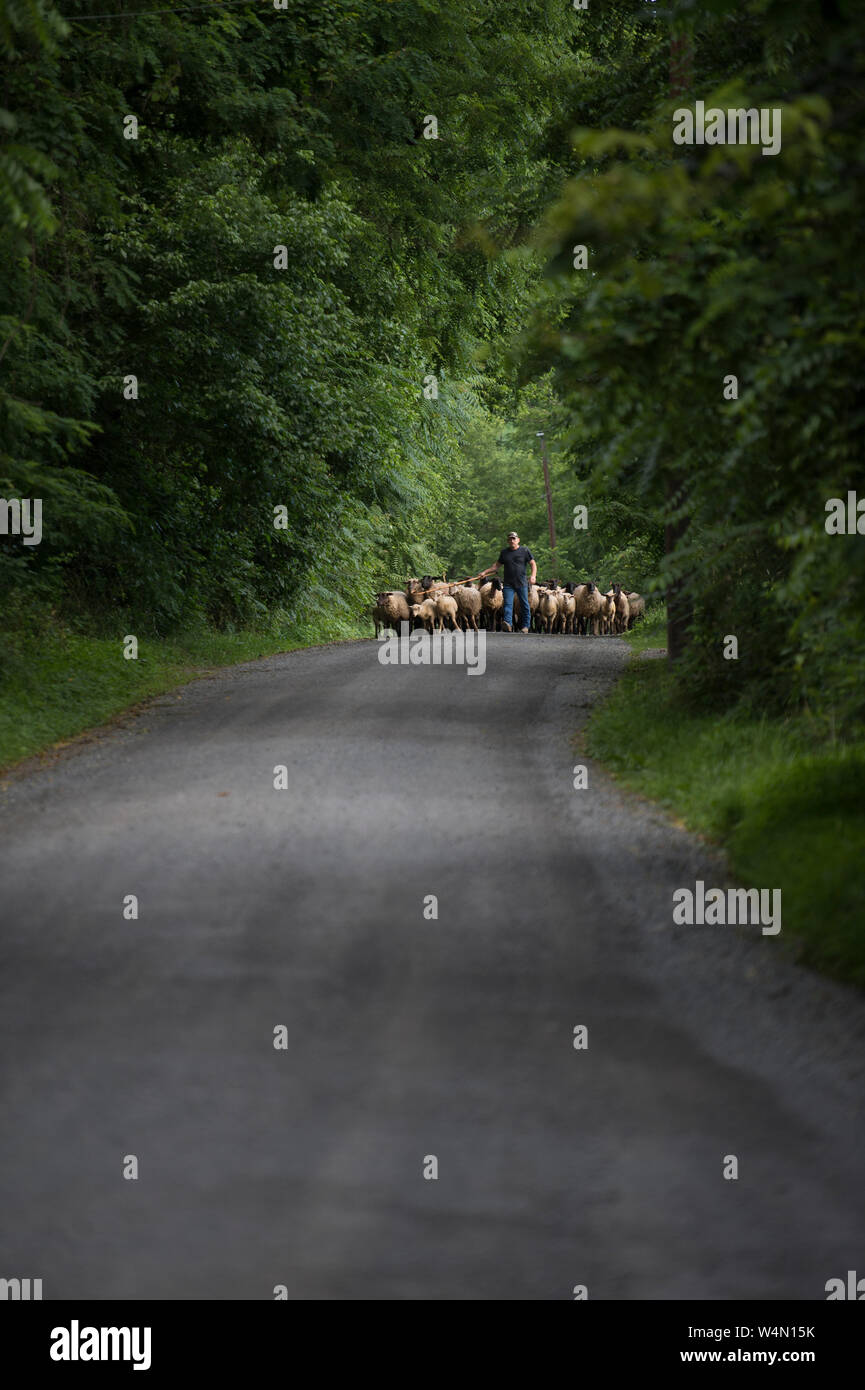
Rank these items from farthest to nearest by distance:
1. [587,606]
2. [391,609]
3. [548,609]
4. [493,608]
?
1. [587,606]
2. [548,609]
3. [493,608]
4. [391,609]

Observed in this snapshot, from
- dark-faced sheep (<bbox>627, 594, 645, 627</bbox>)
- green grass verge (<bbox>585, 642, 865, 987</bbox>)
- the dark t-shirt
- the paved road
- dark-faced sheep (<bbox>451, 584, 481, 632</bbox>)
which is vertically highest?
dark-faced sheep (<bbox>627, 594, 645, 627</bbox>)

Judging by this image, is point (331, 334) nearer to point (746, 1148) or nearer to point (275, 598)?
point (275, 598)

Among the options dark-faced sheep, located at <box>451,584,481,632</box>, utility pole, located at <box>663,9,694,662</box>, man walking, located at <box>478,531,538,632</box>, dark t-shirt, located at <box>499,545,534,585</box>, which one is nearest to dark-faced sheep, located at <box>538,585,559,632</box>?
man walking, located at <box>478,531,538,632</box>

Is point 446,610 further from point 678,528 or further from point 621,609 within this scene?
point 678,528

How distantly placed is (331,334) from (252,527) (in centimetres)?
432

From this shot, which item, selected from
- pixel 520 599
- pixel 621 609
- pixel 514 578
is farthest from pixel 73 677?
pixel 621 609

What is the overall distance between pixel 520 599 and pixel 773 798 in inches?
969

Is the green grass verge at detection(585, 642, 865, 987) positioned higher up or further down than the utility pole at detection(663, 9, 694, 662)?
further down

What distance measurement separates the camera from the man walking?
106 ft

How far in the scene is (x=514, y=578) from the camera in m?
33.1

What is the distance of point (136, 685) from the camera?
19.8 meters

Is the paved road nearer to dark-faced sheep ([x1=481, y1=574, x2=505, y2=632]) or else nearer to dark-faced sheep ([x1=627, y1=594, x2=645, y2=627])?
dark-faced sheep ([x1=481, y1=574, x2=505, y2=632])

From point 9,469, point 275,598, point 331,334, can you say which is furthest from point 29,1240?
point 275,598

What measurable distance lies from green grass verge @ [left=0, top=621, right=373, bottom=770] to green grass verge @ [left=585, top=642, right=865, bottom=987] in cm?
571
